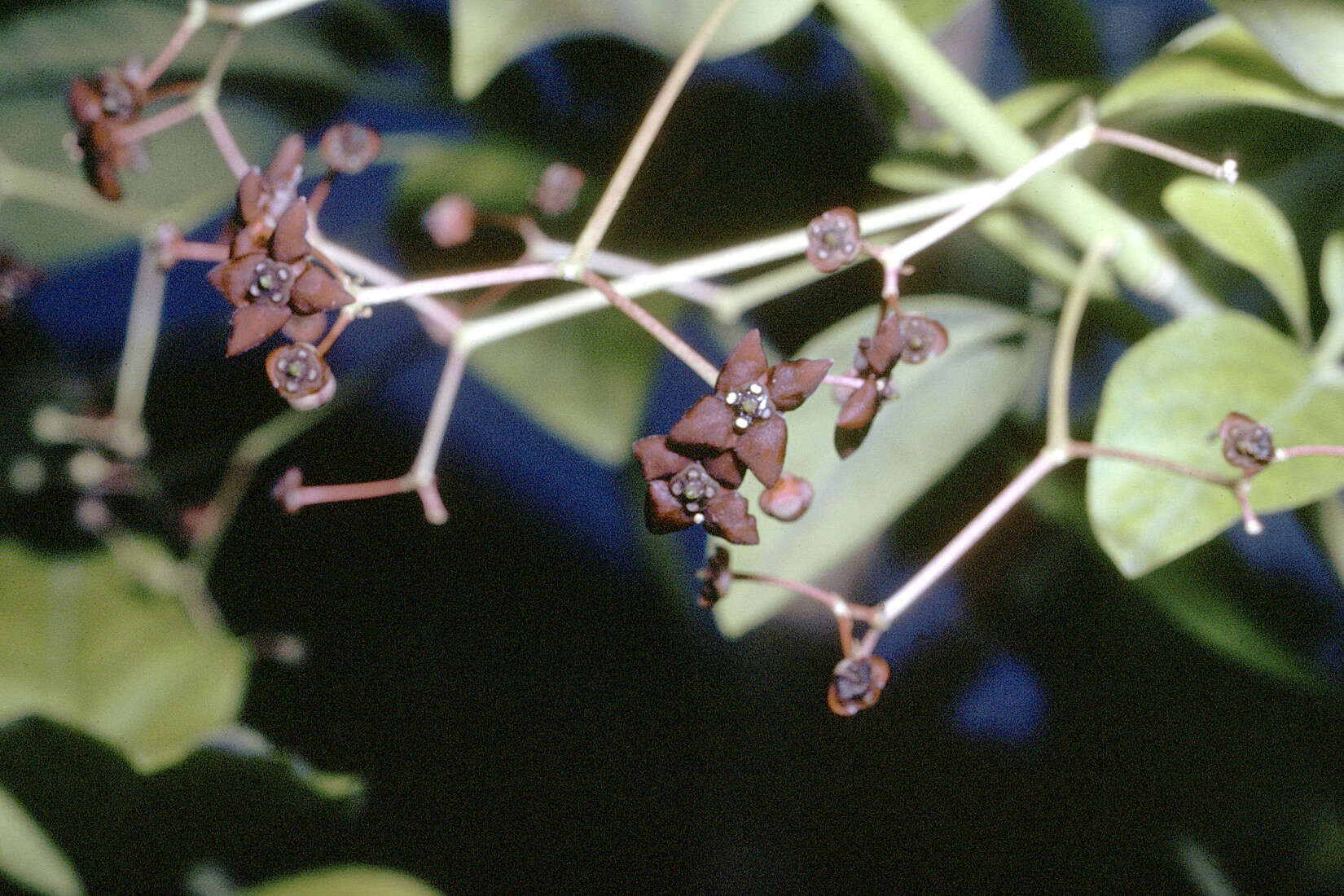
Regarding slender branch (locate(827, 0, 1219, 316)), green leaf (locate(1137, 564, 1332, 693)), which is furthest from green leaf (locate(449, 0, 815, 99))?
green leaf (locate(1137, 564, 1332, 693))

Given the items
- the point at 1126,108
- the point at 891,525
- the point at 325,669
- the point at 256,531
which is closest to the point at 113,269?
the point at 256,531

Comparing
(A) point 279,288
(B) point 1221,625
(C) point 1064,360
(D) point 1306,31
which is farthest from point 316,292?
(B) point 1221,625

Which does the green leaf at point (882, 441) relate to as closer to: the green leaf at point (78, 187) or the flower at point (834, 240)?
the flower at point (834, 240)

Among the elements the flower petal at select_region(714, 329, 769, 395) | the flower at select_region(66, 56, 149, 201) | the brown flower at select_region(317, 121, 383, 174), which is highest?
the flower at select_region(66, 56, 149, 201)

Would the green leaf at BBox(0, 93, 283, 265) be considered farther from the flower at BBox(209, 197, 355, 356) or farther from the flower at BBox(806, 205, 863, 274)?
the flower at BBox(806, 205, 863, 274)

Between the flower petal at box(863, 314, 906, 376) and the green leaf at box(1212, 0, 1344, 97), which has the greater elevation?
the green leaf at box(1212, 0, 1344, 97)

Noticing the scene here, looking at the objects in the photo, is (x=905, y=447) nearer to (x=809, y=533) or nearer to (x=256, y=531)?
(x=809, y=533)

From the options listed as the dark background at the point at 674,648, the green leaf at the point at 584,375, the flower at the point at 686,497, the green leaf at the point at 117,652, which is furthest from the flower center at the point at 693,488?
the green leaf at the point at 117,652

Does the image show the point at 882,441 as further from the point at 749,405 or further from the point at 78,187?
the point at 78,187
